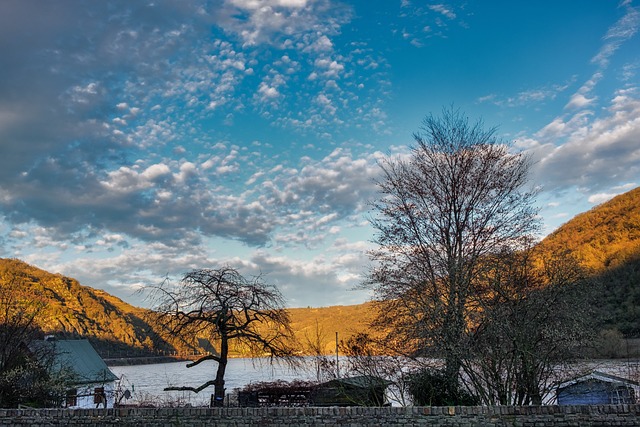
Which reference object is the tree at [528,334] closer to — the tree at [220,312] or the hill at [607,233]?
the tree at [220,312]

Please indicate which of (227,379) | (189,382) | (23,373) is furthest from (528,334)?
(227,379)

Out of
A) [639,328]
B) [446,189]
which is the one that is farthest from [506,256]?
[639,328]

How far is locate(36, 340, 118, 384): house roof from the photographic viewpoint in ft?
96.4

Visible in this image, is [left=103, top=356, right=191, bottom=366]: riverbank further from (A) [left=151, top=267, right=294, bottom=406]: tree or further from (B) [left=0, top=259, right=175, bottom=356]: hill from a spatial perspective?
(A) [left=151, top=267, right=294, bottom=406]: tree

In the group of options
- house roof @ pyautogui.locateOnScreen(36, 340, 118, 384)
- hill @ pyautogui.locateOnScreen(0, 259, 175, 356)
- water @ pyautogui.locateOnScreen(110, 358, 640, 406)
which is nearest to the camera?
water @ pyautogui.locateOnScreen(110, 358, 640, 406)

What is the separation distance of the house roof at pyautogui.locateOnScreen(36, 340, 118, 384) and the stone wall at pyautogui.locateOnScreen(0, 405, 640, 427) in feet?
61.0

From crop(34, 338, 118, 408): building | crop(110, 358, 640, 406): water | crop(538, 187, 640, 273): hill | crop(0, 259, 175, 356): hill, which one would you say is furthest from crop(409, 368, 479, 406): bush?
crop(0, 259, 175, 356): hill

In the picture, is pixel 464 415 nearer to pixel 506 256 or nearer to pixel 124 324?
pixel 506 256

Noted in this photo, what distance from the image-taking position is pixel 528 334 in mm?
14852

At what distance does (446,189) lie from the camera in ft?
62.8

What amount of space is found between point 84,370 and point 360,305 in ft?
89.6

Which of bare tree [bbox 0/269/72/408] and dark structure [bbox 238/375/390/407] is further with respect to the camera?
bare tree [bbox 0/269/72/408]

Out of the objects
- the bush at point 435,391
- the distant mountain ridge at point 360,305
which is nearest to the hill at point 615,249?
the distant mountain ridge at point 360,305

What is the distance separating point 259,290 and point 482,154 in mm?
9640
